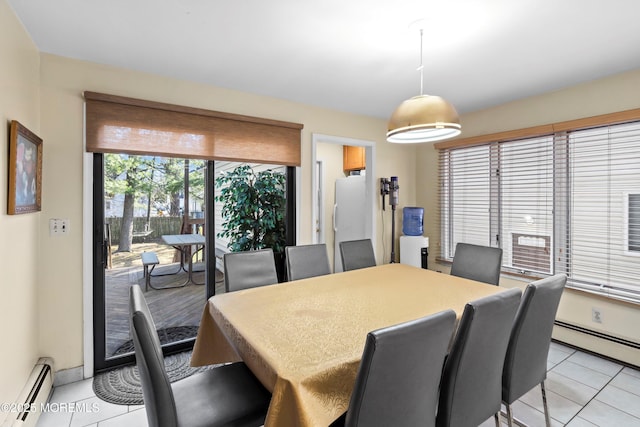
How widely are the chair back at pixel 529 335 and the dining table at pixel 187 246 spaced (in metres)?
2.58

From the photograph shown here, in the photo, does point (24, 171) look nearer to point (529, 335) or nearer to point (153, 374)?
point (153, 374)

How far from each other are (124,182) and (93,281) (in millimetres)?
828

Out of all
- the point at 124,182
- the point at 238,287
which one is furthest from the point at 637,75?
the point at 124,182

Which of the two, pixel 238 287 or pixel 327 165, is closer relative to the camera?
pixel 238 287

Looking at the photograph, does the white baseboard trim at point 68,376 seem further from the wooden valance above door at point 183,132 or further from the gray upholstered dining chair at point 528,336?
the gray upholstered dining chair at point 528,336

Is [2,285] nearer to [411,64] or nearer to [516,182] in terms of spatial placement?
[411,64]

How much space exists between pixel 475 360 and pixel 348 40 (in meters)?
1.98

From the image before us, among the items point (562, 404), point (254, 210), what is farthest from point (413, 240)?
point (562, 404)

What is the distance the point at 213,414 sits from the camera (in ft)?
4.39

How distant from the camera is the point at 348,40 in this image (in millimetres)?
2078

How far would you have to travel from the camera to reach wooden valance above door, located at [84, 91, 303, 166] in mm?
2439

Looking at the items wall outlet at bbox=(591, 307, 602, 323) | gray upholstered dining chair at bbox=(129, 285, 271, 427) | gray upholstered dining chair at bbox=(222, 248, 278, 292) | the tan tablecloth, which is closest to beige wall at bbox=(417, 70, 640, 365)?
wall outlet at bbox=(591, 307, 602, 323)

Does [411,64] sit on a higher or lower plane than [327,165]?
higher

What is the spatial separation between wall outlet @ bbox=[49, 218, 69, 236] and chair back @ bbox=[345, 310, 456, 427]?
2.45m
